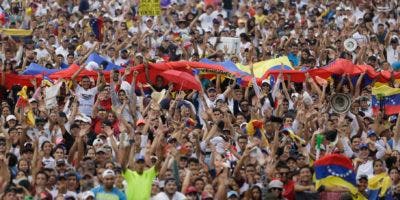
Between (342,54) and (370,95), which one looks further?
(342,54)

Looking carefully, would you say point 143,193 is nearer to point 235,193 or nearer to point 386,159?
point 235,193

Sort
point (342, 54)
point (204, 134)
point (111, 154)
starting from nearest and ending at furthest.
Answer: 1. point (111, 154)
2. point (204, 134)
3. point (342, 54)

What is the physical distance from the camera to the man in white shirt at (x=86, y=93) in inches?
957

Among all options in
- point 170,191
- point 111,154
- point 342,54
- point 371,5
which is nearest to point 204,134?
point 111,154

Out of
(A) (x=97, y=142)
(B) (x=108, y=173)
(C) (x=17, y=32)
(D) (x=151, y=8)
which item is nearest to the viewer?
(B) (x=108, y=173)

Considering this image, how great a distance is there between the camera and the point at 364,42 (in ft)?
96.4

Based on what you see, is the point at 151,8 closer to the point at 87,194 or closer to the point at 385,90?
the point at 385,90

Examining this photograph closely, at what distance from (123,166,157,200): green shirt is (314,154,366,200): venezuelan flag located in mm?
1868

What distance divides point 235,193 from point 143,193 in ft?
3.23

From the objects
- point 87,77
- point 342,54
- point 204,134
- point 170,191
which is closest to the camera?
point 170,191

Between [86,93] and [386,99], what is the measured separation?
4.19 m

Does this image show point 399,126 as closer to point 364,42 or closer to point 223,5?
point 364,42

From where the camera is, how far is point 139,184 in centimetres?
1931

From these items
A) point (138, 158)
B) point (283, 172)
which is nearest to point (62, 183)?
point (138, 158)
